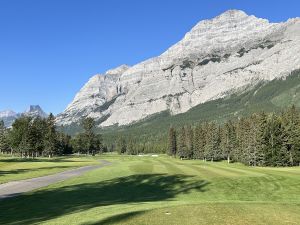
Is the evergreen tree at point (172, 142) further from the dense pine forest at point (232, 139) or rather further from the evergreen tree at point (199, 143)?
the evergreen tree at point (199, 143)

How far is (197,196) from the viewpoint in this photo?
35656mm

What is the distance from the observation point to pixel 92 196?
34.8 metres

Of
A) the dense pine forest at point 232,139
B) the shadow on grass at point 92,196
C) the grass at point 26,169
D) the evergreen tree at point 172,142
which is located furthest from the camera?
the evergreen tree at point 172,142

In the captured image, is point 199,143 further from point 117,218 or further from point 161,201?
point 117,218

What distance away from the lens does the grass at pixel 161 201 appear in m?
18.5

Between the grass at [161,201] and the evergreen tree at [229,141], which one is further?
the evergreen tree at [229,141]

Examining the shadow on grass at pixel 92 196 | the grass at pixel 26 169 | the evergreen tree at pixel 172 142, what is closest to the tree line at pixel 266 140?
the grass at pixel 26 169

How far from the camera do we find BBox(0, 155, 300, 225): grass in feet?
60.7

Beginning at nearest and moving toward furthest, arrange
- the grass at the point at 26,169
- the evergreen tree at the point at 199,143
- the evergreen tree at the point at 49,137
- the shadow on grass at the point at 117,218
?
the shadow on grass at the point at 117,218 → the grass at the point at 26,169 → the evergreen tree at the point at 199,143 → the evergreen tree at the point at 49,137

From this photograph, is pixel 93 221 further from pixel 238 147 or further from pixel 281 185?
pixel 238 147

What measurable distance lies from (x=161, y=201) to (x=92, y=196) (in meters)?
8.08

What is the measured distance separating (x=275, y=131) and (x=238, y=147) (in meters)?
21.6

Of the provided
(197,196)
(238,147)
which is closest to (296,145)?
(238,147)

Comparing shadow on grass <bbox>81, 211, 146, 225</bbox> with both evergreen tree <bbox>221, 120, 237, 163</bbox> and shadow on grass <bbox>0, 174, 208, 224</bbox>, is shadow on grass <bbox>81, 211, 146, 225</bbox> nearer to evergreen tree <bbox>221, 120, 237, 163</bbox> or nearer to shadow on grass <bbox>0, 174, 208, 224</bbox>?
shadow on grass <bbox>0, 174, 208, 224</bbox>
